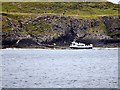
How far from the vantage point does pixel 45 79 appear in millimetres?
58156

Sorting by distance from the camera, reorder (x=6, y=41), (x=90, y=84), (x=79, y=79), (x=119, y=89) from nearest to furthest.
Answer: (x=119, y=89), (x=90, y=84), (x=79, y=79), (x=6, y=41)

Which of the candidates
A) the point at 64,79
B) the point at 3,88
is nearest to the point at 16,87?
the point at 3,88

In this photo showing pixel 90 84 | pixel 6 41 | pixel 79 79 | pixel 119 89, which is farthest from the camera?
pixel 6 41

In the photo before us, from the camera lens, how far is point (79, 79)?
190ft

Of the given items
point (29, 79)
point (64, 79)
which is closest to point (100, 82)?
point (64, 79)

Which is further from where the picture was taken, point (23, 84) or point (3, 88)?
point (23, 84)

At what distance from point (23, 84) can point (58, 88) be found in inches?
256

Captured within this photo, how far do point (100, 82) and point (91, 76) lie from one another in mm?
6812

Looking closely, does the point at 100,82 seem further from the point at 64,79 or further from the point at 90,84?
the point at 64,79

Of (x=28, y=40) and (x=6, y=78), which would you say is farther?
(x=28, y=40)

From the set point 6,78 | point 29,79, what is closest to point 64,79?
point 29,79

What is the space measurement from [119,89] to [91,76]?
13.7 m

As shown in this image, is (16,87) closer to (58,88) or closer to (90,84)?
(58,88)

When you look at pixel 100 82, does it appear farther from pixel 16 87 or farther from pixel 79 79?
pixel 16 87
